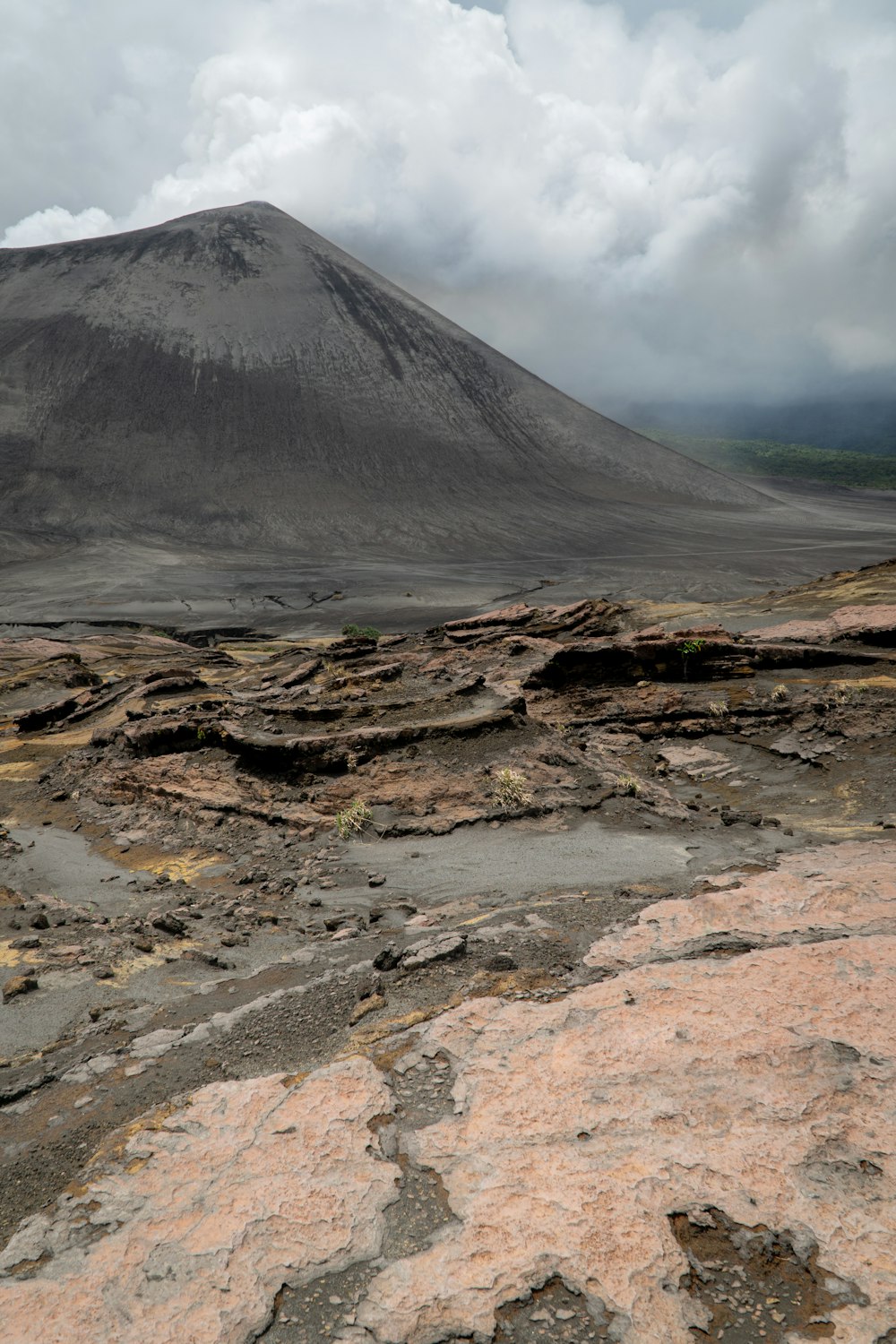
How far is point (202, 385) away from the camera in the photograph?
76.0 metres

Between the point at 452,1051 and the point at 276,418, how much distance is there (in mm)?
78999

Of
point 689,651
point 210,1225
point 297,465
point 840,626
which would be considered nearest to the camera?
point 210,1225

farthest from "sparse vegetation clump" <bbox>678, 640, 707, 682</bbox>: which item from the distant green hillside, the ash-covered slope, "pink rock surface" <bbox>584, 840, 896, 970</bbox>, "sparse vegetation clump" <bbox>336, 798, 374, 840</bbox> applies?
the distant green hillside

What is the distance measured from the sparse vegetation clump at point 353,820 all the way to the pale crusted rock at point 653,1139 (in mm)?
3612

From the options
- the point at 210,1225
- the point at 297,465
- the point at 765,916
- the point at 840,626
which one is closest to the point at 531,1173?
the point at 210,1225

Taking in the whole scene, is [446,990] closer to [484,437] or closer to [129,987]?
[129,987]

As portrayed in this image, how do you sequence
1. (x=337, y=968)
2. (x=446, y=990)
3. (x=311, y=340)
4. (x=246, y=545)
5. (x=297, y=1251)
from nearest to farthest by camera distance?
(x=297, y=1251), (x=446, y=990), (x=337, y=968), (x=246, y=545), (x=311, y=340)

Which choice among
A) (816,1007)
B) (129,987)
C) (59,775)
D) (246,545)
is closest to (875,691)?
(816,1007)

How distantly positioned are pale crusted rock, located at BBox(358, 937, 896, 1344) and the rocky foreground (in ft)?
0.03

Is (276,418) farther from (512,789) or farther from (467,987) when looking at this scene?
(467,987)

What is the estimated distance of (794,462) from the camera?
428 ft

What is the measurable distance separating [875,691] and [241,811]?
737cm

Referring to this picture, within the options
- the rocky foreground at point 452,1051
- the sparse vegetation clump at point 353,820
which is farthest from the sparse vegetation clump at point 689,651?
the sparse vegetation clump at point 353,820

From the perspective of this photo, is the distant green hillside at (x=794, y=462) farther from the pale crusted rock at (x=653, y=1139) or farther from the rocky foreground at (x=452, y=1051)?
the pale crusted rock at (x=653, y=1139)
